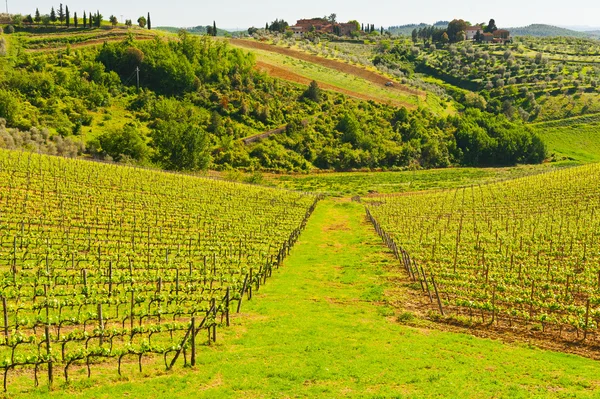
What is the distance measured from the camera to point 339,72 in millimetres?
188375

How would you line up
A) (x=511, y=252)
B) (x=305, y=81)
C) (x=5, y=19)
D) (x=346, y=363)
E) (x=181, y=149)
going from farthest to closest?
(x=305, y=81)
(x=5, y=19)
(x=181, y=149)
(x=511, y=252)
(x=346, y=363)

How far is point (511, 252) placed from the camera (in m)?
44.5

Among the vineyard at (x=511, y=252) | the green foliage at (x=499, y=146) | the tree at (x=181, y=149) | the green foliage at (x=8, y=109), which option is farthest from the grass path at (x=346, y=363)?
the green foliage at (x=499, y=146)

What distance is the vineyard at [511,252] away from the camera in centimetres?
2830

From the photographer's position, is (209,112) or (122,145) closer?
(122,145)

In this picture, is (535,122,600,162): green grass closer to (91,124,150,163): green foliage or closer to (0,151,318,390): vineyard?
(0,151,318,390): vineyard

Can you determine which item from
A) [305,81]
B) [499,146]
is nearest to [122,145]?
[305,81]

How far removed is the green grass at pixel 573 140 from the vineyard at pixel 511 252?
7592 centimetres

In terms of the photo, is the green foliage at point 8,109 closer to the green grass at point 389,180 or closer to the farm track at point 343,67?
the green grass at point 389,180

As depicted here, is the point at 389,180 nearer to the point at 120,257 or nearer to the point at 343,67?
the point at 343,67

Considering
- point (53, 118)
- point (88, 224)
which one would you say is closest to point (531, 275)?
point (88, 224)

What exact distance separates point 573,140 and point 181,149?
126813 mm

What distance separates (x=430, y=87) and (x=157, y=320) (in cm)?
19006

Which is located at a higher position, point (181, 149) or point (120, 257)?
point (181, 149)
